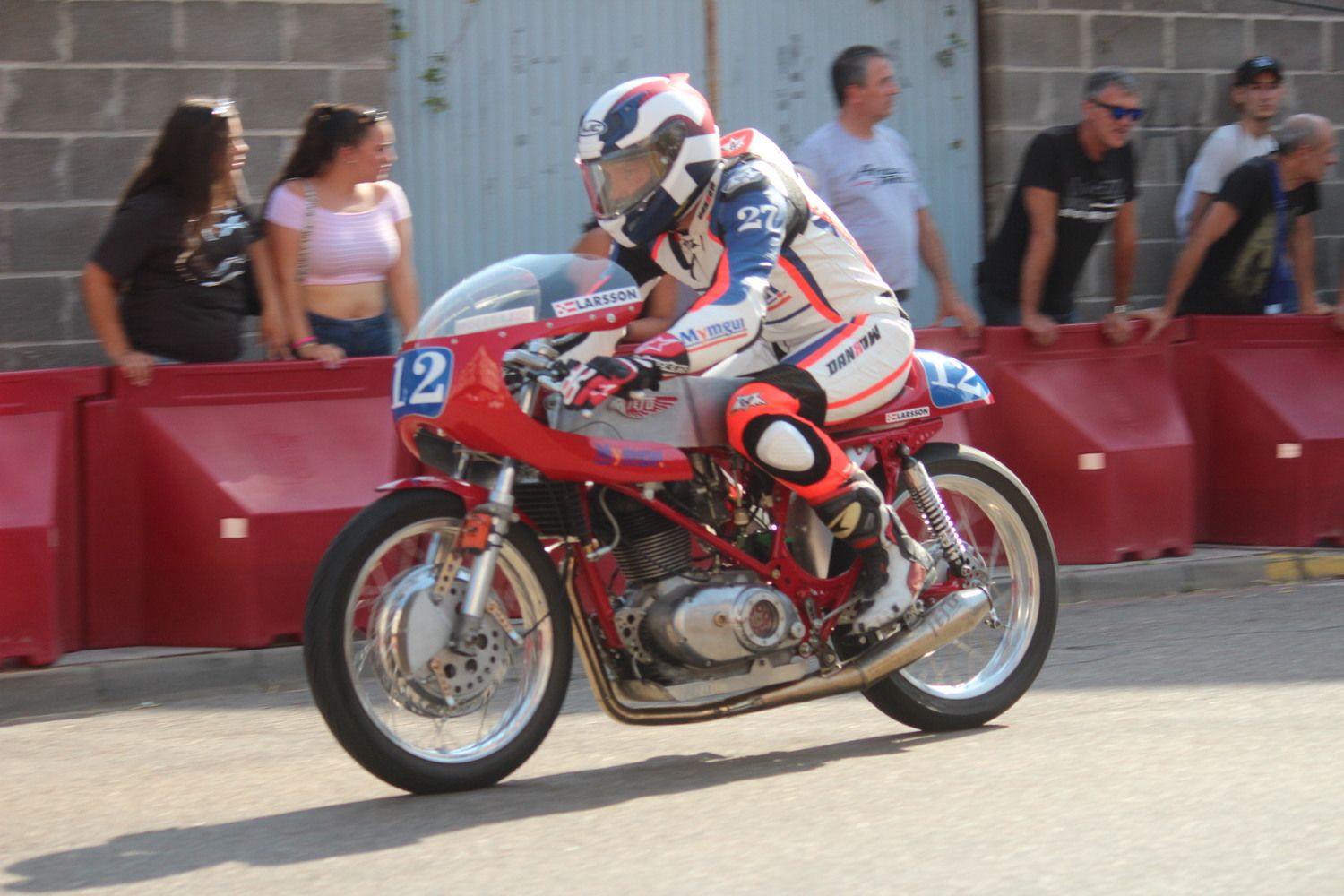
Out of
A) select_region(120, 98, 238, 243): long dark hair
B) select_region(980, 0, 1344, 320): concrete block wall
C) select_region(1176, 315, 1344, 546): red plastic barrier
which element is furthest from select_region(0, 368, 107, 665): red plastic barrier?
select_region(980, 0, 1344, 320): concrete block wall

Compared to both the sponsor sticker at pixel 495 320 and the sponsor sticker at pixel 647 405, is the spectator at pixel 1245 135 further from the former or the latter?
the sponsor sticker at pixel 495 320

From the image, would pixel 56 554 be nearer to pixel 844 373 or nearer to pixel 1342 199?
pixel 844 373

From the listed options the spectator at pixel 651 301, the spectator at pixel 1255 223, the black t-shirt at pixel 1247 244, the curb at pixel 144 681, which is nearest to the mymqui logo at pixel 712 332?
the curb at pixel 144 681

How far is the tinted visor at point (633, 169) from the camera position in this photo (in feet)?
16.6

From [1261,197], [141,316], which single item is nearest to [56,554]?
[141,316]

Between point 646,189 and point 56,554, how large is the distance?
9.69 feet

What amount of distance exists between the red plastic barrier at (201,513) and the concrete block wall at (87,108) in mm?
1942

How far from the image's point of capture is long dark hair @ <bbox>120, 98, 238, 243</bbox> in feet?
23.5

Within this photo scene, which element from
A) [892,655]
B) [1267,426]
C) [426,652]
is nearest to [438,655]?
[426,652]

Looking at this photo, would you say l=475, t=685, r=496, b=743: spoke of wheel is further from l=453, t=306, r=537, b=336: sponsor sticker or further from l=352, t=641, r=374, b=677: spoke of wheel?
l=453, t=306, r=537, b=336: sponsor sticker

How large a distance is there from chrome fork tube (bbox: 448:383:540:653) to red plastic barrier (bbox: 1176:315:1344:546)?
5.09m

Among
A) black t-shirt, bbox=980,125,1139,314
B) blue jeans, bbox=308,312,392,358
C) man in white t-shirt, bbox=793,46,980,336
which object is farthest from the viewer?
black t-shirt, bbox=980,125,1139,314

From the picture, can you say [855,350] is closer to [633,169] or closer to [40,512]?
[633,169]

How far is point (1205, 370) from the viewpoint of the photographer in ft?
30.0
